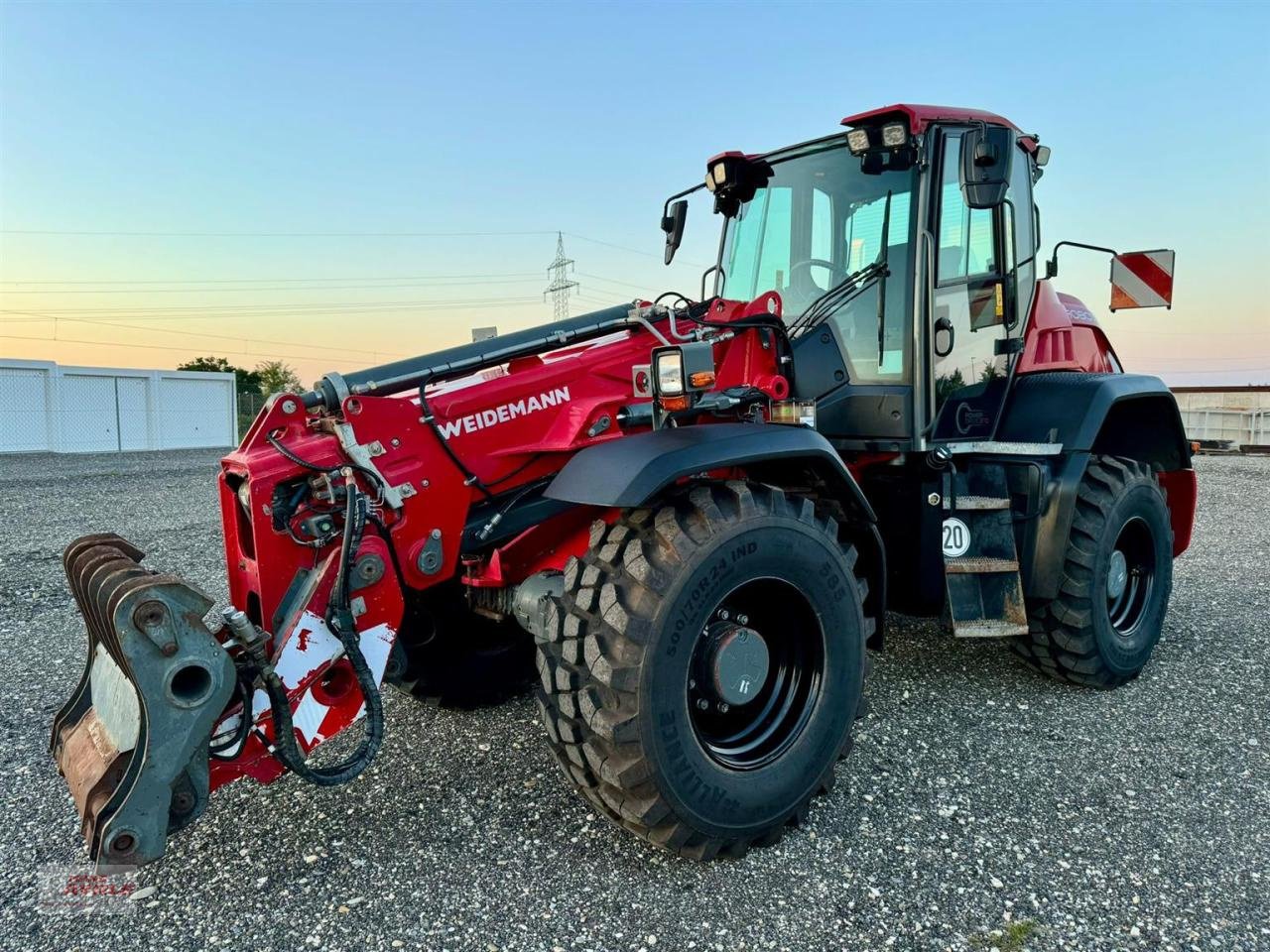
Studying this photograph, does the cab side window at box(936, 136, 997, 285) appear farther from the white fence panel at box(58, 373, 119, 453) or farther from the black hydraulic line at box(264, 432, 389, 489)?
the white fence panel at box(58, 373, 119, 453)

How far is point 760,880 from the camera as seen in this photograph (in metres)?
2.65

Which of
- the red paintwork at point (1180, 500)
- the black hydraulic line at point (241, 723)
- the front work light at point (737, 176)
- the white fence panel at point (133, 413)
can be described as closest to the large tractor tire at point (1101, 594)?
the red paintwork at point (1180, 500)

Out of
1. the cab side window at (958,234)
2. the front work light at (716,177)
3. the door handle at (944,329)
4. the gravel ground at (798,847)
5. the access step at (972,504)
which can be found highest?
the front work light at (716,177)

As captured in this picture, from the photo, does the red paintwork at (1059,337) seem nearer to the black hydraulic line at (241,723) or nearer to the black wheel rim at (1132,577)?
the black wheel rim at (1132,577)

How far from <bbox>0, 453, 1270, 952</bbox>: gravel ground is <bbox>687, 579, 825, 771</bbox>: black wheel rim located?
1.12ft

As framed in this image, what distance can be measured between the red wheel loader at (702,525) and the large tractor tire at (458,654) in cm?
1

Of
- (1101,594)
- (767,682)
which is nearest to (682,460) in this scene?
(767,682)

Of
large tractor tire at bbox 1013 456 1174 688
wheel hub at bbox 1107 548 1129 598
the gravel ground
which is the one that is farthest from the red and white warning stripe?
the gravel ground

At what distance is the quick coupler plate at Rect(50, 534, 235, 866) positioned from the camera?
2219 mm

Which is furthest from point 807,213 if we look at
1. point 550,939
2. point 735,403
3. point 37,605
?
point 37,605

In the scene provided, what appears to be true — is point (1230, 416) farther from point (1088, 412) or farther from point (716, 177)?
point (716, 177)

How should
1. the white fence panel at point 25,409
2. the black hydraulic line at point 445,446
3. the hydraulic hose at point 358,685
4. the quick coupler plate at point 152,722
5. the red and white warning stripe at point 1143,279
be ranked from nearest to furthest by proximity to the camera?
1. the quick coupler plate at point 152,722
2. the hydraulic hose at point 358,685
3. the black hydraulic line at point 445,446
4. the red and white warning stripe at point 1143,279
5. the white fence panel at point 25,409

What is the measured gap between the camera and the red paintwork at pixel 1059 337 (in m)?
4.58

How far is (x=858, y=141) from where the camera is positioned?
380 centimetres
